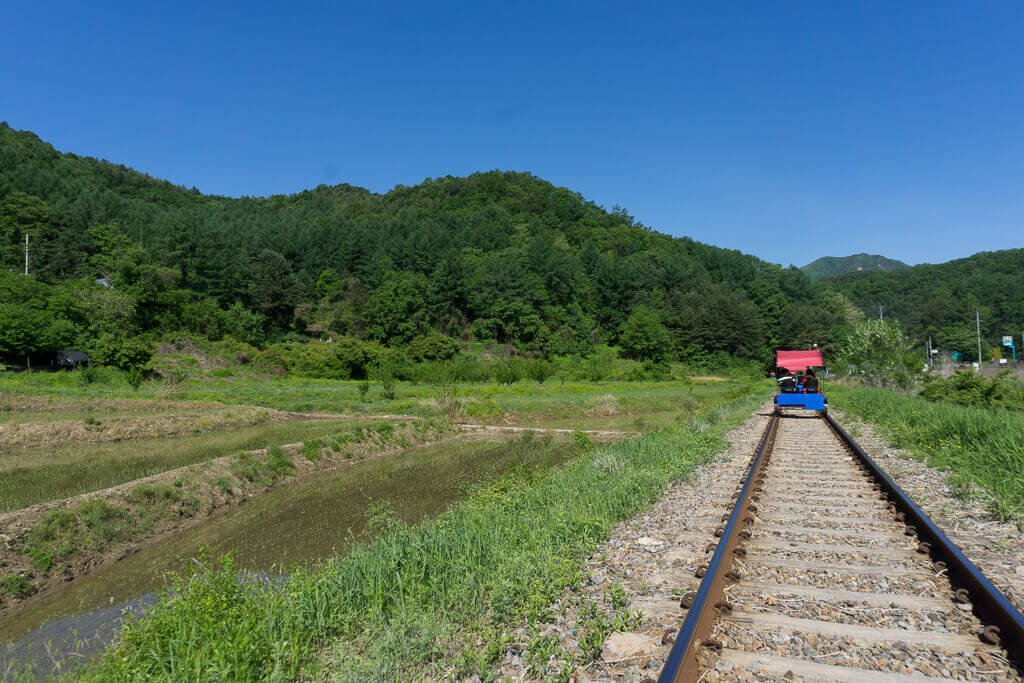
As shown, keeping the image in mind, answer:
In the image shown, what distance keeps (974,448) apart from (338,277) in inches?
3716

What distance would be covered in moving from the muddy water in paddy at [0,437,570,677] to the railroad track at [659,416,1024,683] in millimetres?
4202

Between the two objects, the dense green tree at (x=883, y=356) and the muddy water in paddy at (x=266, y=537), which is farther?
the dense green tree at (x=883, y=356)

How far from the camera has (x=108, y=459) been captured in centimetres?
1742

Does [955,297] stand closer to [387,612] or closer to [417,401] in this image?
[417,401]

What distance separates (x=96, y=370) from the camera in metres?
44.4

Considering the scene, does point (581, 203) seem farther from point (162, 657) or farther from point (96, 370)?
point (162, 657)

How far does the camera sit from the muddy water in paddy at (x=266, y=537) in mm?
6652

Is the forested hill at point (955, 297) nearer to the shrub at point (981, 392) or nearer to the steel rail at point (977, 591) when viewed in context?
the shrub at point (981, 392)

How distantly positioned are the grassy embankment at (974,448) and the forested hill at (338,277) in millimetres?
60584

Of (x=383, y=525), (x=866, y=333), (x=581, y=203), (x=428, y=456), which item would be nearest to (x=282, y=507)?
(x=383, y=525)

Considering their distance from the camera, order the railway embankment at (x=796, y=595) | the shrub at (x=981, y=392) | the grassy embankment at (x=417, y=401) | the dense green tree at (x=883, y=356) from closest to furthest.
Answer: the railway embankment at (x=796, y=595), the shrub at (x=981, y=392), the grassy embankment at (x=417, y=401), the dense green tree at (x=883, y=356)

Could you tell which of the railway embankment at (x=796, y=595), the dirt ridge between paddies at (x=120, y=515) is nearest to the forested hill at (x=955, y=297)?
the dirt ridge between paddies at (x=120, y=515)

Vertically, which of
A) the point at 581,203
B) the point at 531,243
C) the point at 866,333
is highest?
the point at 581,203

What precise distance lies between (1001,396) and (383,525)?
21006 millimetres
